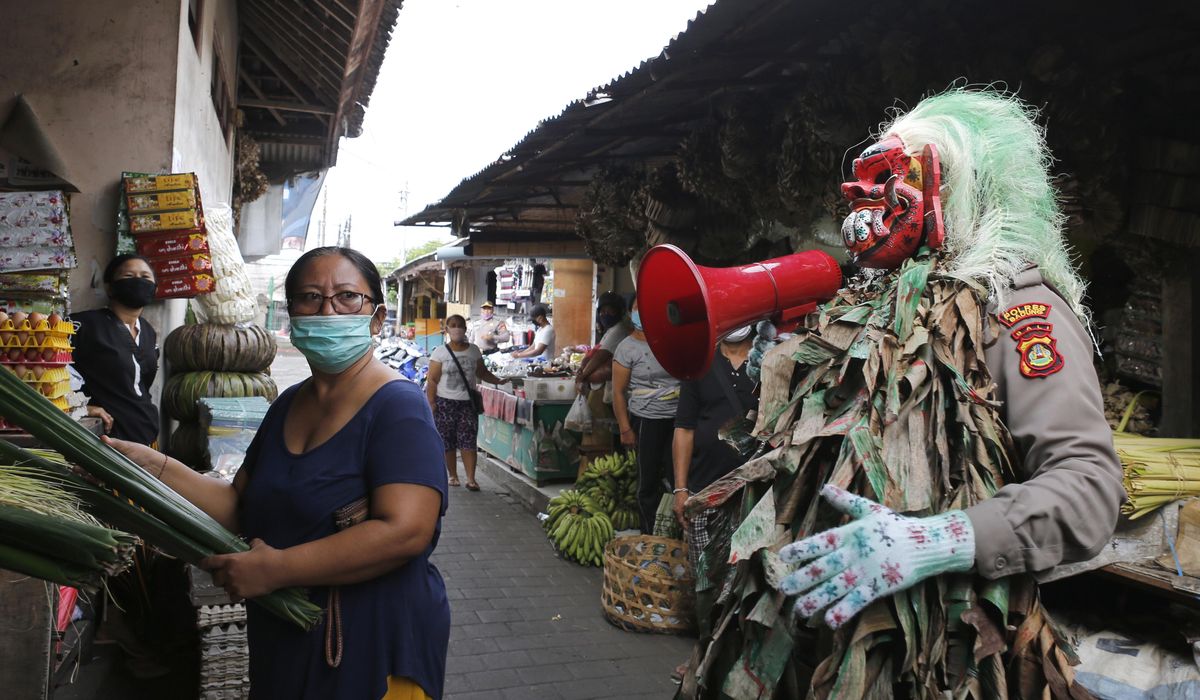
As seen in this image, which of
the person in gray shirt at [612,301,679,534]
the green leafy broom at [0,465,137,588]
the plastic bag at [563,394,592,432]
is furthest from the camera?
the plastic bag at [563,394,592,432]

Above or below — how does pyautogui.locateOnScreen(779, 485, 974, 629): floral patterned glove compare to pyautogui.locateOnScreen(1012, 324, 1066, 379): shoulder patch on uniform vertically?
below

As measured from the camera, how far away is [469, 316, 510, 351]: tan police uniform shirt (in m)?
16.3

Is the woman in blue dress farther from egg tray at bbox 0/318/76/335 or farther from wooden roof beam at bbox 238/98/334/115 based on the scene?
wooden roof beam at bbox 238/98/334/115

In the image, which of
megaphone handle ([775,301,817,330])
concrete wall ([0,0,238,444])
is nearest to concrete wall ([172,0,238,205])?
concrete wall ([0,0,238,444])

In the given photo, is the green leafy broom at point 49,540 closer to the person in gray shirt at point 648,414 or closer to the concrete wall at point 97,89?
the concrete wall at point 97,89

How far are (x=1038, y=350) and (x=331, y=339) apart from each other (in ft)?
5.30

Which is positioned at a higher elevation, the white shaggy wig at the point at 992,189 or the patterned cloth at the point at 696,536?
the white shaggy wig at the point at 992,189

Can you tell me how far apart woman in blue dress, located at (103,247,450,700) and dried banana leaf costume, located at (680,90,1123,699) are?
659 mm

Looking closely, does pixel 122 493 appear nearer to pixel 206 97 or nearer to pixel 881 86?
pixel 881 86

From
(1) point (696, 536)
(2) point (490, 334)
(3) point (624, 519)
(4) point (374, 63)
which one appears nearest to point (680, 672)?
(1) point (696, 536)

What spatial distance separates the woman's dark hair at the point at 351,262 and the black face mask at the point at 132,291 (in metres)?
2.88

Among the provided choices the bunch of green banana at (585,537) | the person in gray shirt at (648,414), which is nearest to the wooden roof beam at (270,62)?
the person in gray shirt at (648,414)

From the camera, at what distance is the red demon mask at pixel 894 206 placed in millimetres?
1915

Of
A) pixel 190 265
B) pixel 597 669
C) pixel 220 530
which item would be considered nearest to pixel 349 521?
pixel 220 530
